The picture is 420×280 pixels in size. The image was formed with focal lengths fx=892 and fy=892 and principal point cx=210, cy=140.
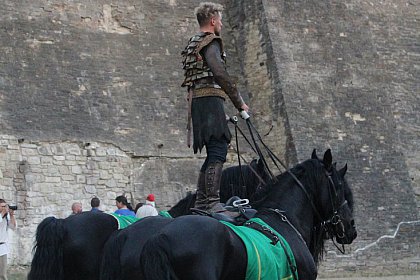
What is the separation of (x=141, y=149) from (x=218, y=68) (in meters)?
13.9

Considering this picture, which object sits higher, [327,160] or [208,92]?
[208,92]

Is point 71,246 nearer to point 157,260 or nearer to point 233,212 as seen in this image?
point 233,212

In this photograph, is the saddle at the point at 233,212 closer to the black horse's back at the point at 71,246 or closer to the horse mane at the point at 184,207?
the black horse's back at the point at 71,246

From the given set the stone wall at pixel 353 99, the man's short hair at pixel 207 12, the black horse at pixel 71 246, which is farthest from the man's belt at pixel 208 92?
the stone wall at pixel 353 99

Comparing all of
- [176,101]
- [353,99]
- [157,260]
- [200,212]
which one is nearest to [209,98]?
[200,212]

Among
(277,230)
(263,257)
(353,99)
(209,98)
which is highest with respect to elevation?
(353,99)

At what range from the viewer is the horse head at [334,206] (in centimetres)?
834

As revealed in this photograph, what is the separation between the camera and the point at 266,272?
7.01m

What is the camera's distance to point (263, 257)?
6.98m

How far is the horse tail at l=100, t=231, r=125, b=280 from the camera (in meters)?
6.82

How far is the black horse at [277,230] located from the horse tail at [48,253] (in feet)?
4.57

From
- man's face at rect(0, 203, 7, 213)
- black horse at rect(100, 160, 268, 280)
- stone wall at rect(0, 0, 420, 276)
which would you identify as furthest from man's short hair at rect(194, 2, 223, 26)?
stone wall at rect(0, 0, 420, 276)

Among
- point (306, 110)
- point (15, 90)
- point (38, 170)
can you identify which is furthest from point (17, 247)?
point (306, 110)

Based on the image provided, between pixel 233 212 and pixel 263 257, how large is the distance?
922mm
